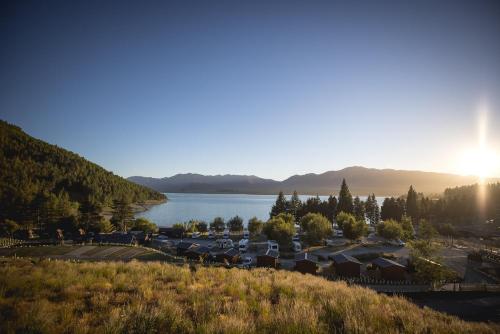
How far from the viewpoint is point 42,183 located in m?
108

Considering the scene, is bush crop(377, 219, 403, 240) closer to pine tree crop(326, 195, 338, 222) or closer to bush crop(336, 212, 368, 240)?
bush crop(336, 212, 368, 240)

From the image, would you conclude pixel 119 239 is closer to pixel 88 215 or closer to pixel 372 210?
pixel 88 215

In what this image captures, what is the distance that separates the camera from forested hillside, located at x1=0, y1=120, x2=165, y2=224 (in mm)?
63969

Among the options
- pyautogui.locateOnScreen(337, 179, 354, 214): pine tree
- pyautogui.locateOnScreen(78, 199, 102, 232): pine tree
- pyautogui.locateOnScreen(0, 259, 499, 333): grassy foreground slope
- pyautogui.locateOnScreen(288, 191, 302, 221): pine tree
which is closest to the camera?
pyautogui.locateOnScreen(0, 259, 499, 333): grassy foreground slope

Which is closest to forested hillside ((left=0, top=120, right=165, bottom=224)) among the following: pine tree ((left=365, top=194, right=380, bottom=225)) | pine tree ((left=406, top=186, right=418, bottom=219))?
pine tree ((left=365, top=194, right=380, bottom=225))

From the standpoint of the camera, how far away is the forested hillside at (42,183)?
6397 cm

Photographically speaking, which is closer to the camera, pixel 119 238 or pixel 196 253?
pixel 196 253

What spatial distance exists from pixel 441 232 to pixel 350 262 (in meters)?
61.2

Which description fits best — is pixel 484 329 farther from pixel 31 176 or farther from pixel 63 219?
pixel 31 176

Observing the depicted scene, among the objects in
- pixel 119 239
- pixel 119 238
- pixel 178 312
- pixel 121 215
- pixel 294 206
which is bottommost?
pixel 119 239

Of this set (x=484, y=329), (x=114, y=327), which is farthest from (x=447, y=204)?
(x=114, y=327)

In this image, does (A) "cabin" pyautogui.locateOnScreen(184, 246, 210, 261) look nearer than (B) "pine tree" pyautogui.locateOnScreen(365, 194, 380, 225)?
Yes

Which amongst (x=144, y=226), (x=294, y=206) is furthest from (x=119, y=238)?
(x=294, y=206)

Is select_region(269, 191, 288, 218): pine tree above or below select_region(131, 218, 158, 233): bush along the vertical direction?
above
